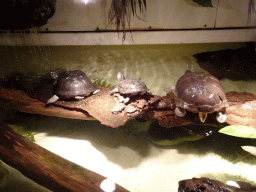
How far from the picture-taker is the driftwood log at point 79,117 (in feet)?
4.69

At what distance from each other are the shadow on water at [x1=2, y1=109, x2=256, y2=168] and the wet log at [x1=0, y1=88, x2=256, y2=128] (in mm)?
175

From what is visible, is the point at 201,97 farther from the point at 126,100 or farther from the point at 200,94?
the point at 126,100

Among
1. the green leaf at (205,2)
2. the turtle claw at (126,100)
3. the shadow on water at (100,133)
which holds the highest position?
the green leaf at (205,2)

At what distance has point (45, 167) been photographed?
1.47 metres

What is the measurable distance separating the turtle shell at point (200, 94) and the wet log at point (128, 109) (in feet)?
0.54

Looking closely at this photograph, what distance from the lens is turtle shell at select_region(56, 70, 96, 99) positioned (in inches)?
87.4

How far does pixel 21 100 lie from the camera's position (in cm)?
232

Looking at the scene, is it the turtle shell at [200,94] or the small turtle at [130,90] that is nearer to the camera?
the turtle shell at [200,94]

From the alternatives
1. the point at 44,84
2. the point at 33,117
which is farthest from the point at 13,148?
the point at 44,84

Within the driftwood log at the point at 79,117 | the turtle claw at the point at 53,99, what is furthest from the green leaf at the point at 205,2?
the turtle claw at the point at 53,99

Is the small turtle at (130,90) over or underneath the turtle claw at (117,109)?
over

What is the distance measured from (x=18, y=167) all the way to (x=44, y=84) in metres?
1.27

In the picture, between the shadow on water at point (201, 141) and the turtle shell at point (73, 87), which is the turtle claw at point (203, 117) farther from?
the turtle shell at point (73, 87)

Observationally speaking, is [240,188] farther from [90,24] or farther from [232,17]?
[90,24]
